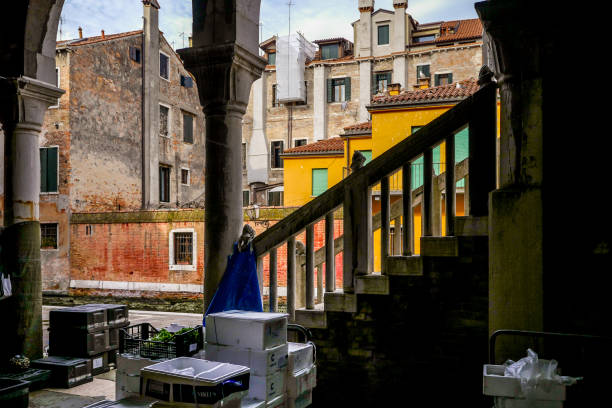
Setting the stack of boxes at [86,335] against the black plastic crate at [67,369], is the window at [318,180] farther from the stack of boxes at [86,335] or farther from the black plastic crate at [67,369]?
the black plastic crate at [67,369]

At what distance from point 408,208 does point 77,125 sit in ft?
60.3

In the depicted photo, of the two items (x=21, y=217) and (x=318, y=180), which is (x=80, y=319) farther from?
(x=318, y=180)

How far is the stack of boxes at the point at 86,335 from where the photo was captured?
18.8ft

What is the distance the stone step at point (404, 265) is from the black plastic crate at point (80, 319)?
3.59m

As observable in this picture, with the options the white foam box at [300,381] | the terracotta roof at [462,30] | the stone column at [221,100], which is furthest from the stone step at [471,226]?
the terracotta roof at [462,30]

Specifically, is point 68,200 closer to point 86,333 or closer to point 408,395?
point 86,333

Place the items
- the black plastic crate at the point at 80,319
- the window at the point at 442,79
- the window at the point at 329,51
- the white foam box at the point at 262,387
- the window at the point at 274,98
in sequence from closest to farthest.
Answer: the white foam box at the point at 262,387
the black plastic crate at the point at 80,319
the window at the point at 442,79
the window at the point at 274,98
the window at the point at 329,51

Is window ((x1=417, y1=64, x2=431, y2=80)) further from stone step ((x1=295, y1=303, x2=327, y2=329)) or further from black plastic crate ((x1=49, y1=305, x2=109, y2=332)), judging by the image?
stone step ((x1=295, y1=303, x2=327, y2=329))

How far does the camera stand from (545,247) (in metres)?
3.05

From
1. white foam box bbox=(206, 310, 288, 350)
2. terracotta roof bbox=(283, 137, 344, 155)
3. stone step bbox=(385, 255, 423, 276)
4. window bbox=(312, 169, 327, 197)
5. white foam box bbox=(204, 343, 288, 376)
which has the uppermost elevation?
terracotta roof bbox=(283, 137, 344, 155)

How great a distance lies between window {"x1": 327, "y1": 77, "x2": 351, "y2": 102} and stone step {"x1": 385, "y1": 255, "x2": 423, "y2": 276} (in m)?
23.7

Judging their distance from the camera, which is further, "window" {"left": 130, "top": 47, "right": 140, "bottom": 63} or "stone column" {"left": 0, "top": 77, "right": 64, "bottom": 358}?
"window" {"left": 130, "top": 47, "right": 140, "bottom": 63}

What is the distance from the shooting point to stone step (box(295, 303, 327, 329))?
4.55m

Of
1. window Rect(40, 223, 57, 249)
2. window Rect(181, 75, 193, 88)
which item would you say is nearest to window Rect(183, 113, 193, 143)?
window Rect(181, 75, 193, 88)
